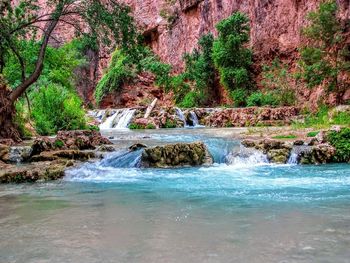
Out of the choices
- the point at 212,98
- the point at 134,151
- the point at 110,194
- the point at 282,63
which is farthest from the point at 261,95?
the point at 110,194

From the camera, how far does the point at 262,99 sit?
27.0 m

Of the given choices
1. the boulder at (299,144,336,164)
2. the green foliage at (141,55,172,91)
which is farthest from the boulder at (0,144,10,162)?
the green foliage at (141,55,172,91)

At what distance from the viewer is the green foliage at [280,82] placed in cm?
2580

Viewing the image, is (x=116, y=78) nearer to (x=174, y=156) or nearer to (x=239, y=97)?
(x=239, y=97)

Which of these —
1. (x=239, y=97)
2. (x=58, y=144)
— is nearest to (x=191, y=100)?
(x=239, y=97)

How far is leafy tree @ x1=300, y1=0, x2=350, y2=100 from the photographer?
20.7 meters

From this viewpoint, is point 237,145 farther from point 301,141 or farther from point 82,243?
point 82,243

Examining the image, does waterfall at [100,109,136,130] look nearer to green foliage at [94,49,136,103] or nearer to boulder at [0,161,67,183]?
green foliage at [94,49,136,103]

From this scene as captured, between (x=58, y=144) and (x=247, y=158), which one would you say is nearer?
(x=247, y=158)

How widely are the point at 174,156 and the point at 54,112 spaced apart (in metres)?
9.23

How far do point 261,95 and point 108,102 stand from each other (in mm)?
17599

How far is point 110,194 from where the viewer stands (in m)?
7.49

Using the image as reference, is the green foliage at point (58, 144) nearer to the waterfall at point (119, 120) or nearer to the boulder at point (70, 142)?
the boulder at point (70, 142)

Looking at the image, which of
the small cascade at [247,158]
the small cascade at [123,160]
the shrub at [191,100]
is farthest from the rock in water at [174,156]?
the shrub at [191,100]
